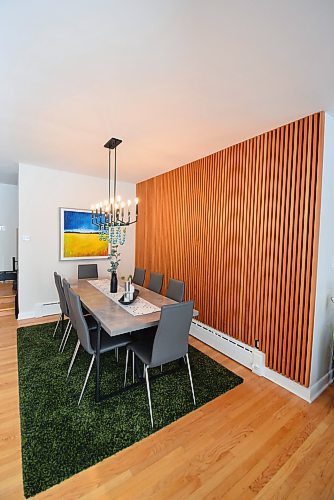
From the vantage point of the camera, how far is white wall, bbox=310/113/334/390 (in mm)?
2121

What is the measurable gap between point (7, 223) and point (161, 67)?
5.93 metres

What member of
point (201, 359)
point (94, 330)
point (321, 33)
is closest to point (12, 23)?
point (321, 33)

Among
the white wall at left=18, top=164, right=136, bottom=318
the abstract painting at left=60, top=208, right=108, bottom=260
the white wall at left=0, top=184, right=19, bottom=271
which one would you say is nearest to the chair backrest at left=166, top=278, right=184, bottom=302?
the abstract painting at left=60, top=208, right=108, bottom=260

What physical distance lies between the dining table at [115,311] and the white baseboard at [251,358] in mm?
943

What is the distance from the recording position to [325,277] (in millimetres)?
2248

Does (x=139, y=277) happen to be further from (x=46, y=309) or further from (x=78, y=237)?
(x=46, y=309)

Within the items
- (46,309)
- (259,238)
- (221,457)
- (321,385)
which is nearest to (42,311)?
(46,309)

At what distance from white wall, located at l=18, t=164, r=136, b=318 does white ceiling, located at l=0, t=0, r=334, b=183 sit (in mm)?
1331

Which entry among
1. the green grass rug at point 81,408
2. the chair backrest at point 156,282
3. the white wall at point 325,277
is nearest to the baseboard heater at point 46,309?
the green grass rug at point 81,408

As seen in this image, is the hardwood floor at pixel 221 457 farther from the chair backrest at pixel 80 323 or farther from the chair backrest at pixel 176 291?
the chair backrest at pixel 176 291

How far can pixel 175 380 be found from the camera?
2416 millimetres

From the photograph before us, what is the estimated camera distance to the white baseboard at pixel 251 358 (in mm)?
2223

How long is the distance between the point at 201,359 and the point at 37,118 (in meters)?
3.28

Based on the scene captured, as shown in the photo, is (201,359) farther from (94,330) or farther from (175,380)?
(94,330)
